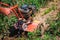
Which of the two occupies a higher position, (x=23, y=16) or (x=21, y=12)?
(x=21, y=12)

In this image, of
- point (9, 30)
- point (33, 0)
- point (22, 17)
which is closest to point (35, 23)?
point (22, 17)

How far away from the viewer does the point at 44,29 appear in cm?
670

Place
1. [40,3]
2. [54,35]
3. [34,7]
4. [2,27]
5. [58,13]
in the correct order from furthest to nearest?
[40,3], [34,7], [58,13], [2,27], [54,35]

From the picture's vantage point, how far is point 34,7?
828cm

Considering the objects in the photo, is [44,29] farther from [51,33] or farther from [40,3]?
[40,3]

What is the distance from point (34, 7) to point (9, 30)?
1.87 m

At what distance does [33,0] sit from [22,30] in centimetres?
240

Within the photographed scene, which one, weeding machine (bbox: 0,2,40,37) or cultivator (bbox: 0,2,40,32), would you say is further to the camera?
weeding machine (bbox: 0,2,40,37)

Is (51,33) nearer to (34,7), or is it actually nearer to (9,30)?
(9,30)

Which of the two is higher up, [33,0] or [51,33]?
[33,0]

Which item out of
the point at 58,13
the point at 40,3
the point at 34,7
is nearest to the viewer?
the point at 58,13

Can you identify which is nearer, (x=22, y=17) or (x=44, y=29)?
(x=44, y=29)

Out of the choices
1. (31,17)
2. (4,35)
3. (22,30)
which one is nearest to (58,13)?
(31,17)

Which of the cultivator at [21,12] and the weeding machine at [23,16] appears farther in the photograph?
the weeding machine at [23,16]
